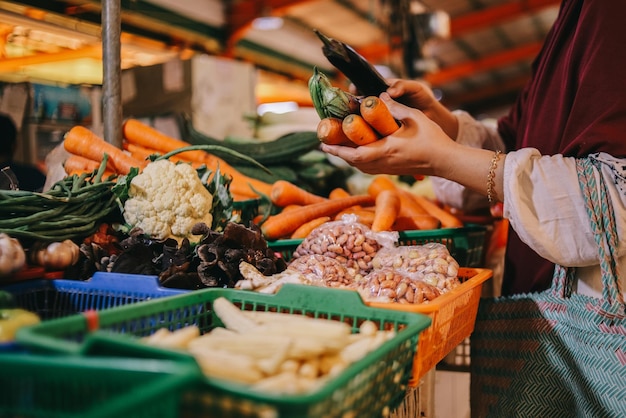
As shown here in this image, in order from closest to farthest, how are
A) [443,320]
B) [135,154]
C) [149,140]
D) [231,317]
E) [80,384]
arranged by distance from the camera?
[80,384] → [231,317] → [443,320] → [135,154] → [149,140]

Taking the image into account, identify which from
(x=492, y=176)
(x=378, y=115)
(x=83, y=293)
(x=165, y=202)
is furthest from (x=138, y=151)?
(x=492, y=176)

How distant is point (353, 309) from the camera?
1.12 metres

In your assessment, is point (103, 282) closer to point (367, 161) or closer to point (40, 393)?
point (40, 393)

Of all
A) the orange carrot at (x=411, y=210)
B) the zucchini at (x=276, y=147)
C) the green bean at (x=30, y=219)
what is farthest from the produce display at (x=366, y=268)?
the zucchini at (x=276, y=147)

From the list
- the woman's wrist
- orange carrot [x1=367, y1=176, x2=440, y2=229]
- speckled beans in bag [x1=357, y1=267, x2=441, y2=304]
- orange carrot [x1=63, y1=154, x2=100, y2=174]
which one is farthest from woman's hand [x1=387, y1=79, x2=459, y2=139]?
orange carrot [x1=63, y1=154, x2=100, y2=174]

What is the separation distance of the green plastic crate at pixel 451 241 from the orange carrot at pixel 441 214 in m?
0.13

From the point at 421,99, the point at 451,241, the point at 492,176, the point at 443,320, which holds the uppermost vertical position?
the point at 421,99

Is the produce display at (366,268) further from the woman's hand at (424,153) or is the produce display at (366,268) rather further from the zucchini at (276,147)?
the zucchini at (276,147)

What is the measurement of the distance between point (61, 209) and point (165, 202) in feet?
0.93

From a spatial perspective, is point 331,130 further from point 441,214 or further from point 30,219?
point 441,214

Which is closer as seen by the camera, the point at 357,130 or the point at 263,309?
the point at 263,309

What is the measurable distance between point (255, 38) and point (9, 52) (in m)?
5.76

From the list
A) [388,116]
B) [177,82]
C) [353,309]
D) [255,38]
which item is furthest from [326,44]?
[255,38]

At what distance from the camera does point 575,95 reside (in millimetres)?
1561
